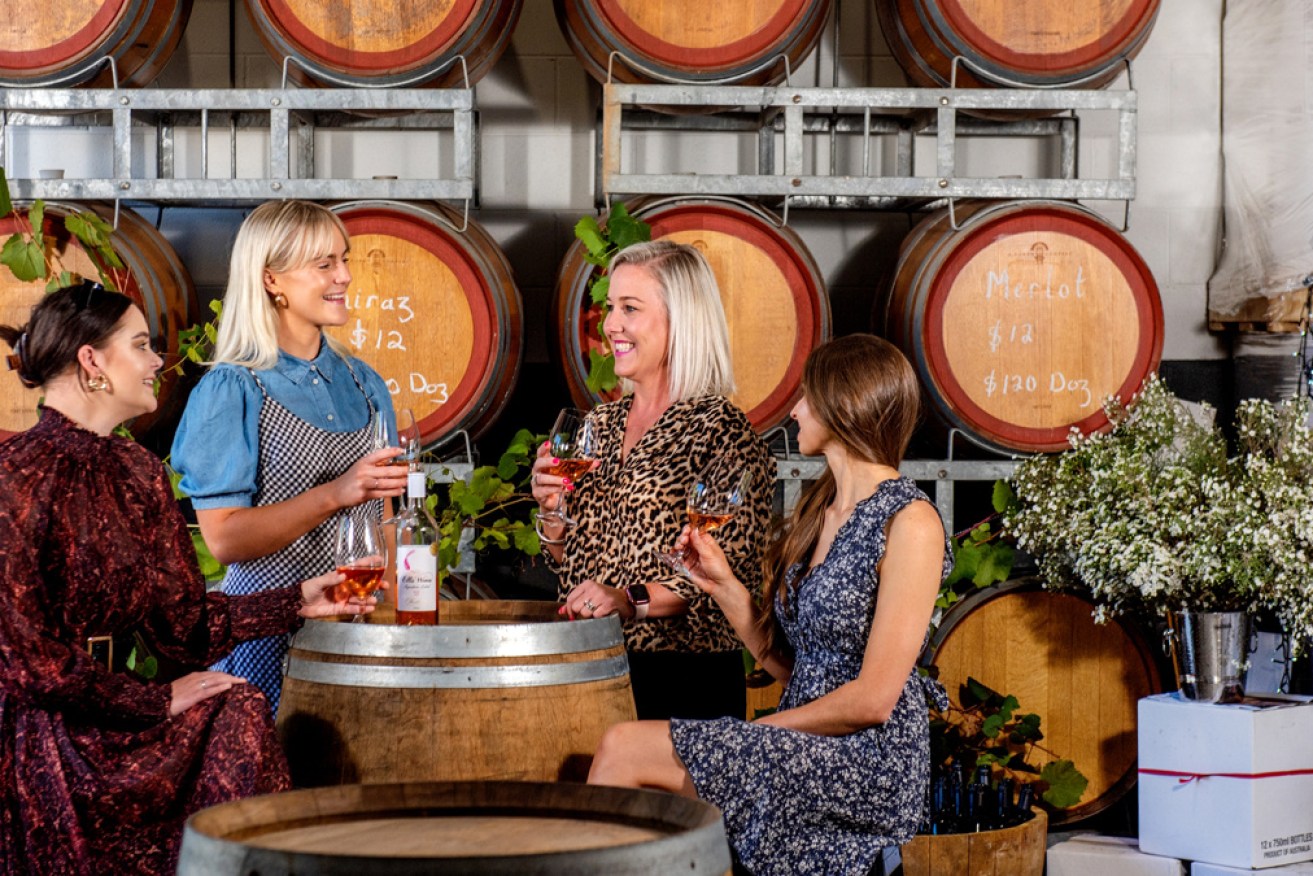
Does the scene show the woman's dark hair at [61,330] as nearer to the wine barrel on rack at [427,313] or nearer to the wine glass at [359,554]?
the wine glass at [359,554]

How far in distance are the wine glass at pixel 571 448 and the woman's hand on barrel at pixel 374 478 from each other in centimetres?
30

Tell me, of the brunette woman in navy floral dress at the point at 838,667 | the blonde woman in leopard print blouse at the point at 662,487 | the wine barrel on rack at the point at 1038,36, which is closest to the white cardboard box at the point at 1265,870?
the brunette woman in navy floral dress at the point at 838,667

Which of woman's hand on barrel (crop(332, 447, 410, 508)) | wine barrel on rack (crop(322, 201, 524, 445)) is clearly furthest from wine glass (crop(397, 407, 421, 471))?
wine barrel on rack (crop(322, 201, 524, 445))

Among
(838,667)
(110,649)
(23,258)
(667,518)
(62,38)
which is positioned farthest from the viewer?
(62,38)

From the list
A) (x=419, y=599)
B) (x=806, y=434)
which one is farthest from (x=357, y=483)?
(x=806, y=434)

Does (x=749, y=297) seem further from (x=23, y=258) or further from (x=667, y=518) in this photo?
(x=23, y=258)

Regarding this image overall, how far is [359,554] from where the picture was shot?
2.26 metres

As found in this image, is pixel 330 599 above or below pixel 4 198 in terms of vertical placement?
below

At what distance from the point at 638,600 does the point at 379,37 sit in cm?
172

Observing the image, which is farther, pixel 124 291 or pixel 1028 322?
pixel 1028 322

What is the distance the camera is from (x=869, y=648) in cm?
241

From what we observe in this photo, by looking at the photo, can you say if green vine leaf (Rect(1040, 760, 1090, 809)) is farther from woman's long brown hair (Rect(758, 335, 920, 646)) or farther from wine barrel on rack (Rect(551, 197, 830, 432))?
woman's long brown hair (Rect(758, 335, 920, 646))

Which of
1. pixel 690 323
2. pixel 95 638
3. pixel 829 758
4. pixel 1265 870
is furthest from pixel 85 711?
pixel 1265 870

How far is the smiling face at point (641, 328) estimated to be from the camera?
2760 mm
